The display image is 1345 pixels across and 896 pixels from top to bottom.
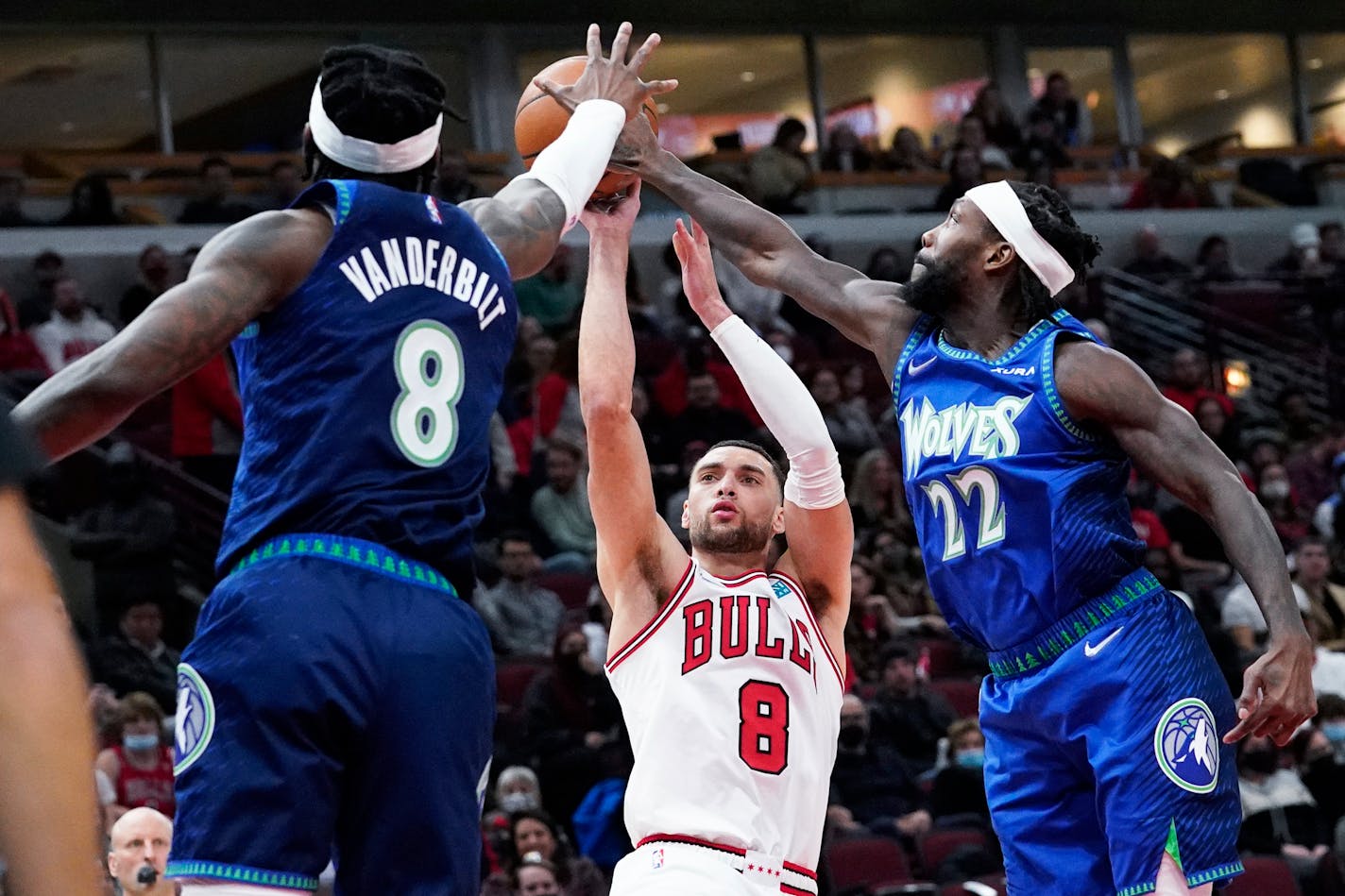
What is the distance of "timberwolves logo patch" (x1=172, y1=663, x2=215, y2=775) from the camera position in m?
3.47

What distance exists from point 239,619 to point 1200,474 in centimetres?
258

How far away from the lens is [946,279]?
17.7ft

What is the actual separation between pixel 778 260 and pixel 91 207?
1119cm

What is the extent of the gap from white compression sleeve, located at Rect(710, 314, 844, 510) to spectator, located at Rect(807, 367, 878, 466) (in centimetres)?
856

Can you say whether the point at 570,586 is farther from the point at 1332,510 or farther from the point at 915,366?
the point at 915,366

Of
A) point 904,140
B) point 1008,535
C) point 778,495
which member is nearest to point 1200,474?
point 1008,535

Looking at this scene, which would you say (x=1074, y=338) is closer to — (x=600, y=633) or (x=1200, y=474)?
(x=1200, y=474)

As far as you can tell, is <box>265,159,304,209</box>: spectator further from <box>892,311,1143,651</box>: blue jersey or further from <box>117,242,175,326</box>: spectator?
<box>892,311,1143,651</box>: blue jersey

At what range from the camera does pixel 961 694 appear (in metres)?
12.1

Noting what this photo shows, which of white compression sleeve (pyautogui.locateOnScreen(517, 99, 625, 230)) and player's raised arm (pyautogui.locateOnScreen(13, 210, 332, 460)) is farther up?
white compression sleeve (pyautogui.locateOnScreen(517, 99, 625, 230))

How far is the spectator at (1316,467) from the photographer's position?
1569 cm

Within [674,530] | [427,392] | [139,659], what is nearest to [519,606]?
[674,530]

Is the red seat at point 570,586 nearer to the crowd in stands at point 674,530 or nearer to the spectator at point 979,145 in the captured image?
the crowd in stands at point 674,530

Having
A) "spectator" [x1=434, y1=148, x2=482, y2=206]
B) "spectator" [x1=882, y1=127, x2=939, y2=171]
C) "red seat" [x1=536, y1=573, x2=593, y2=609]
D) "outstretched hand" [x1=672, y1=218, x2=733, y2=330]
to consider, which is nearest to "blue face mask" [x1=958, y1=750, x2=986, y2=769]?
"red seat" [x1=536, y1=573, x2=593, y2=609]
